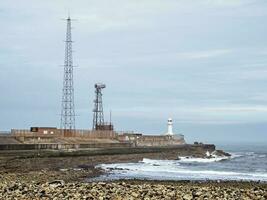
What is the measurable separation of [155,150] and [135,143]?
4.44 metres

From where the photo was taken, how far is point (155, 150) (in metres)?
70.2

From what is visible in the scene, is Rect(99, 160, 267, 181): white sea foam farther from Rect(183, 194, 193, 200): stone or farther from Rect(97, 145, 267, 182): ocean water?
Rect(183, 194, 193, 200): stone

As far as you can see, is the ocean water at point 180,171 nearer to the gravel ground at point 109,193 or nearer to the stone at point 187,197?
the gravel ground at point 109,193

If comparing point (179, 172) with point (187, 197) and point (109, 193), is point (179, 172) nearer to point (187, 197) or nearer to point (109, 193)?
point (109, 193)

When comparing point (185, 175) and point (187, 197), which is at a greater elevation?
point (187, 197)

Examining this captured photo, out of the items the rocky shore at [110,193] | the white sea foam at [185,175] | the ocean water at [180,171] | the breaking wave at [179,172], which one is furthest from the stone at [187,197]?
the white sea foam at [185,175]

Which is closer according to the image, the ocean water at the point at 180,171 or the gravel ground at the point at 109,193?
the gravel ground at the point at 109,193

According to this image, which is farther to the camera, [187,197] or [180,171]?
[180,171]

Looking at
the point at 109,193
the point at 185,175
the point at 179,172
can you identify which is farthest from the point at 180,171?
the point at 109,193

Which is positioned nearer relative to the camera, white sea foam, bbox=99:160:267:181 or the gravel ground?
the gravel ground

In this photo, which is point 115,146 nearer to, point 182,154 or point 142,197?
point 182,154

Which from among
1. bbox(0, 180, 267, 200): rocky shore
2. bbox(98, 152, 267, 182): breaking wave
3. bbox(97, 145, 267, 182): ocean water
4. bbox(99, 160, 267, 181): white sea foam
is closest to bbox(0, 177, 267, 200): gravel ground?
bbox(0, 180, 267, 200): rocky shore

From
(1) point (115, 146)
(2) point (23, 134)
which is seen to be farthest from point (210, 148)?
(2) point (23, 134)

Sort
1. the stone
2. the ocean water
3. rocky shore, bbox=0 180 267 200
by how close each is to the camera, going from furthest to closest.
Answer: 1. the ocean water
2. rocky shore, bbox=0 180 267 200
3. the stone
